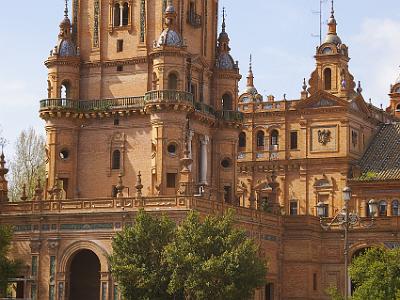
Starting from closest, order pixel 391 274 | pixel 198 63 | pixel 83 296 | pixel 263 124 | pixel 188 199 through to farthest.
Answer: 1. pixel 391 274
2. pixel 188 199
3. pixel 83 296
4. pixel 198 63
5. pixel 263 124

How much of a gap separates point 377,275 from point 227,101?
90.7 ft

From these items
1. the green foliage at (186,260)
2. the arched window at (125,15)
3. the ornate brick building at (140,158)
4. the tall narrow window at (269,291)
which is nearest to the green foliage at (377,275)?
the green foliage at (186,260)

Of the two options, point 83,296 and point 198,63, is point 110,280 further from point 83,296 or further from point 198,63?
point 198,63

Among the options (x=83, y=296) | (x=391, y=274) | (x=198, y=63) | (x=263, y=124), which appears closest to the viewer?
(x=391, y=274)

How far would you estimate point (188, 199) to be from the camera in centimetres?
7681

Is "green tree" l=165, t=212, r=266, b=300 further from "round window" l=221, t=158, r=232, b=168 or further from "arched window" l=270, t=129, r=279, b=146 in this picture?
"arched window" l=270, t=129, r=279, b=146

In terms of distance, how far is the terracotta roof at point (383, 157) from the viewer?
102438mm

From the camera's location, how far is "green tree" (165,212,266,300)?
2785 inches

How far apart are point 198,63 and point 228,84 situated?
4154mm

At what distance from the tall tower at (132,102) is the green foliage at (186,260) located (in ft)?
33.9

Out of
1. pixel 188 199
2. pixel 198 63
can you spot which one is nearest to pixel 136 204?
pixel 188 199

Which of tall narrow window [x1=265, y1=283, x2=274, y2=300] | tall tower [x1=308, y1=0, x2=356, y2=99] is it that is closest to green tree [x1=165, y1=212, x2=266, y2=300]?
tall narrow window [x1=265, y1=283, x2=274, y2=300]

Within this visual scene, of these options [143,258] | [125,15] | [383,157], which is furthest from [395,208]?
[143,258]

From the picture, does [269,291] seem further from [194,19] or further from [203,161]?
[194,19]
